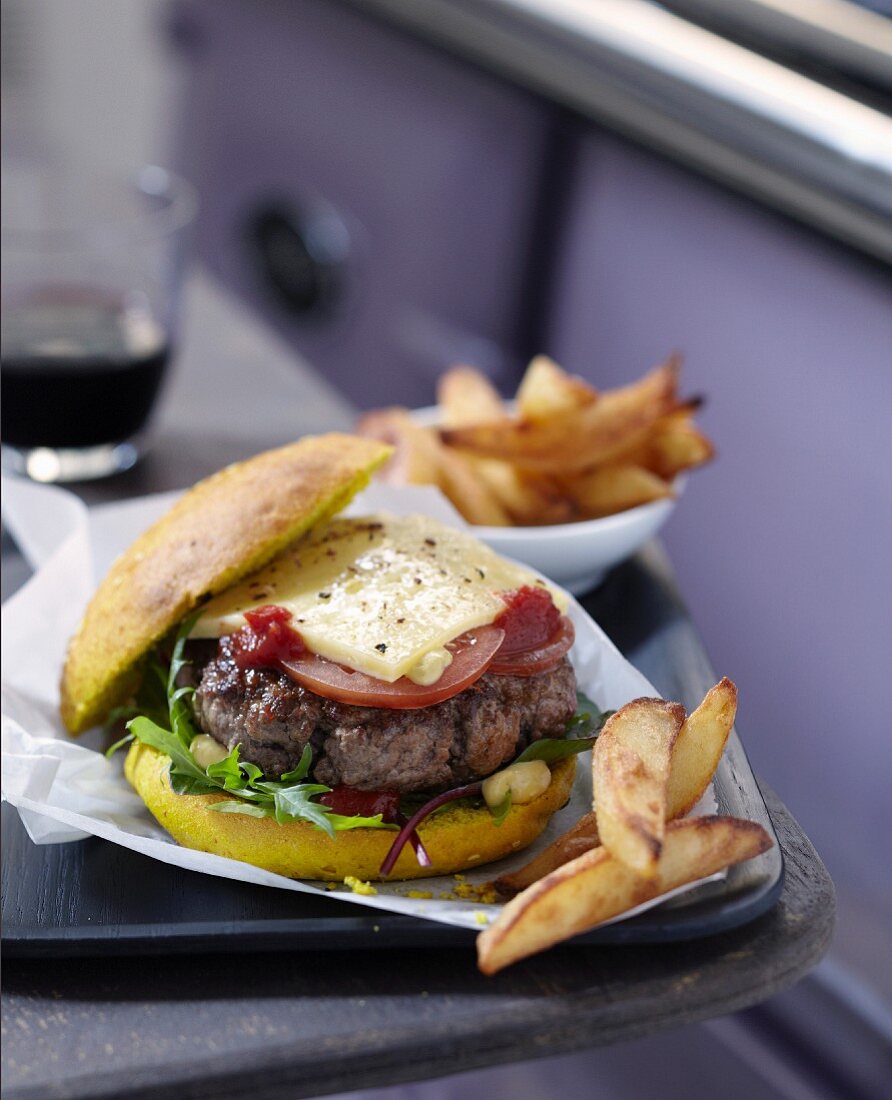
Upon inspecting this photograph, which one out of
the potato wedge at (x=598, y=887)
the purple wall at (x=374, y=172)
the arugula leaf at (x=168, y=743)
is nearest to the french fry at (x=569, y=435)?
the arugula leaf at (x=168, y=743)

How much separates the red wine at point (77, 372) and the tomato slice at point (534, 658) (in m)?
1.24

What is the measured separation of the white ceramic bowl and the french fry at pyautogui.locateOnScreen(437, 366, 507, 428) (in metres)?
0.26

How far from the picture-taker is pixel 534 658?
5.37 feet

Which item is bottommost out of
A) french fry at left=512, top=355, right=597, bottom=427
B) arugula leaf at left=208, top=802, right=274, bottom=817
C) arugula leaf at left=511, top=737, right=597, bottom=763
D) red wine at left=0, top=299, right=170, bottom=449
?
red wine at left=0, top=299, right=170, bottom=449

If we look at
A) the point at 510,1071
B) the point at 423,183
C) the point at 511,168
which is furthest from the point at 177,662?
the point at 423,183

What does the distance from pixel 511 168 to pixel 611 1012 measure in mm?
3154

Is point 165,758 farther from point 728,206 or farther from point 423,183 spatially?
point 423,183

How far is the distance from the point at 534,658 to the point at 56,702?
72cm

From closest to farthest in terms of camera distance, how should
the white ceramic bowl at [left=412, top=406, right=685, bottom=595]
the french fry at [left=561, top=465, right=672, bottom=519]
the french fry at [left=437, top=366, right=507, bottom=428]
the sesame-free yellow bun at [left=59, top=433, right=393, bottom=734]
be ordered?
the sesame-free yellow bun at [left=59, top=433, right=393, bottom=734], the white ceramic bowl at [left=412, top=406, right=685, bottom=595], the french fry at [left=561, top=465, right=672, bottom=519], the french fry at [left=437, top=366, right=507, bottom=428]

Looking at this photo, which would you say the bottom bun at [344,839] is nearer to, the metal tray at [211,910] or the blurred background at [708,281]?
the metal tray at [211,910]

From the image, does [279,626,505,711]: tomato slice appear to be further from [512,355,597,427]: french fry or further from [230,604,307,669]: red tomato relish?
[512,355,597,427]: french fry

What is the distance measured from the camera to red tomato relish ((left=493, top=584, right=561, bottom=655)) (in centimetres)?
163

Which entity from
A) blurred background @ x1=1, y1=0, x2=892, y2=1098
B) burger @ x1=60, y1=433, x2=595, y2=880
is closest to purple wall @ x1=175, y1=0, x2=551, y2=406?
blurred background @ x1=1, y1=0, x2=892, y2=1098

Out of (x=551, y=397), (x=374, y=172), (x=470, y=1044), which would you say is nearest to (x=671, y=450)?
(x=551, y=397)
